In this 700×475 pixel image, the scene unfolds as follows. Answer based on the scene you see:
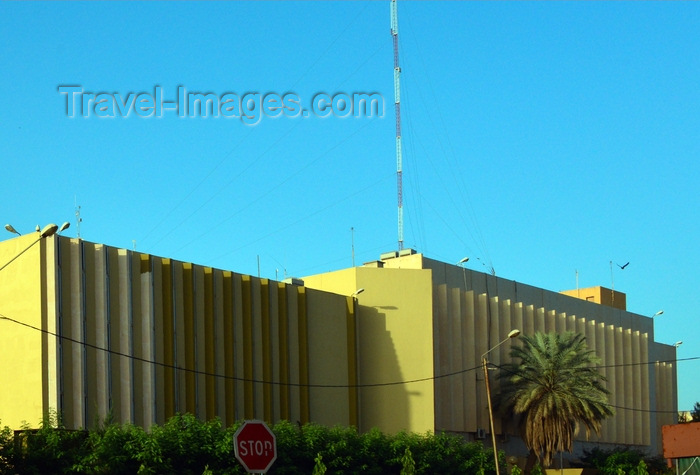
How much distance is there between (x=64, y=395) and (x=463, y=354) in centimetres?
2512

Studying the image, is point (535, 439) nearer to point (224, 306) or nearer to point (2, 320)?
point (224, 306)

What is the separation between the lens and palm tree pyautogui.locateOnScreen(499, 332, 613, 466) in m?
55.0

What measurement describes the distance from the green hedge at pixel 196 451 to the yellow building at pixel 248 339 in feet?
9.51

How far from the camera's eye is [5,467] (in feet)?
101

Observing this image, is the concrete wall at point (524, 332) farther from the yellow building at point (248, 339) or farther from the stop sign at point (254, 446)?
the stop sign at point (254, 446)

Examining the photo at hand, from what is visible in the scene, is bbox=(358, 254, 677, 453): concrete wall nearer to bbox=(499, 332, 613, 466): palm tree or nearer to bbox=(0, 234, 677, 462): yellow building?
bbox=(0, 234, 677, 462): yellow building

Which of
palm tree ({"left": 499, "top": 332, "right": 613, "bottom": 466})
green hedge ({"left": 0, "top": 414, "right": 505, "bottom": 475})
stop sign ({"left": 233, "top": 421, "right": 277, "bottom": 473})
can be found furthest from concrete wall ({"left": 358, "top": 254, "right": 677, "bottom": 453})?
stop sign ({"left": 233, "top": 421, "right": 277, "bottom": 473})

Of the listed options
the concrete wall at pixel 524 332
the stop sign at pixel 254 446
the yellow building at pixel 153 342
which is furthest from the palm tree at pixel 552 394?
the stop sign at pixel 254 446

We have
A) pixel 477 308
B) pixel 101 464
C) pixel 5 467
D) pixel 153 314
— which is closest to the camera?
pixel 5 467

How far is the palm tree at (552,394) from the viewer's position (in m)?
55.0

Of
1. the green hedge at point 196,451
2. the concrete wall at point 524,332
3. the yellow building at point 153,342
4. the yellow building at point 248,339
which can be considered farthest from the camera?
the concrete wall at point 524,332

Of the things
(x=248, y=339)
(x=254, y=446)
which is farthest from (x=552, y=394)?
(x=254, y=446)

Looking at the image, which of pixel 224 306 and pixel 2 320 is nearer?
pixel 2 320

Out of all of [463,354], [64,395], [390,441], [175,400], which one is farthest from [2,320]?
[463,354]
